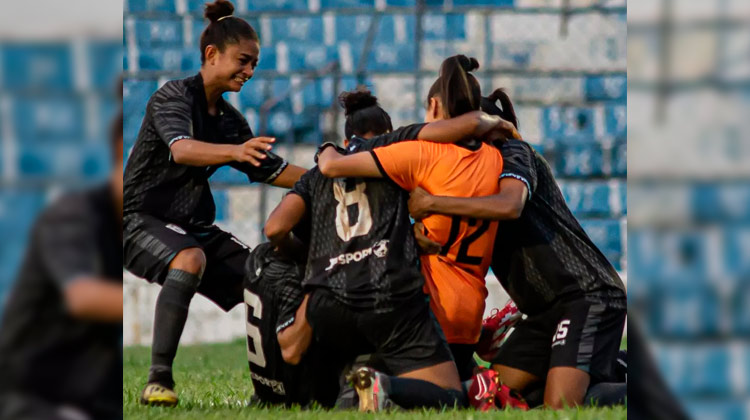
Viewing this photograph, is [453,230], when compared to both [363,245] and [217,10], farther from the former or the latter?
[217,10]

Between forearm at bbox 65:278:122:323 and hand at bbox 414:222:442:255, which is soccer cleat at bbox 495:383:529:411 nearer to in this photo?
hand at bbox 414:222:442:255

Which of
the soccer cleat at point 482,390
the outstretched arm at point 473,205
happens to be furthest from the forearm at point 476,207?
the soccer cleat at point 482,390

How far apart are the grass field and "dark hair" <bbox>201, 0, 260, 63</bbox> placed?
5.38 feet

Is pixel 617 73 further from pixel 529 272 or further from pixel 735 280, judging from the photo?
pixel 735 280

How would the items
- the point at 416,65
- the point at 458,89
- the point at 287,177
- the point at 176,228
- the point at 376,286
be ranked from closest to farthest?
the point at 376,286 → the point at 458,89 → the point at 176,228 → the point at 287,177 → the point at 416,65

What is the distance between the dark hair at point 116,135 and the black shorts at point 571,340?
3.08m

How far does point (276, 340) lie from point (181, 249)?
2.09 ft

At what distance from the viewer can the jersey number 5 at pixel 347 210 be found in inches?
154

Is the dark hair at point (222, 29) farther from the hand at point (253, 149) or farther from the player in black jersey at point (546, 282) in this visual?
the player in black jersey at point (546, 282)

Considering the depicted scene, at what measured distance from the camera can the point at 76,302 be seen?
50.2 inches

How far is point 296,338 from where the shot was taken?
4043 millimetres

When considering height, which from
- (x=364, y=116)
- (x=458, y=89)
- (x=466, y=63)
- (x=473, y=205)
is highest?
(x=466, y=63)

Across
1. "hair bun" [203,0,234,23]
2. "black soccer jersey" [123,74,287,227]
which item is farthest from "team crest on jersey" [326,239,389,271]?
"hair bun" [203,0,234,23]

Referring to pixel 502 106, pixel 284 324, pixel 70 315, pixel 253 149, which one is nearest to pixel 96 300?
pixel 70 315
